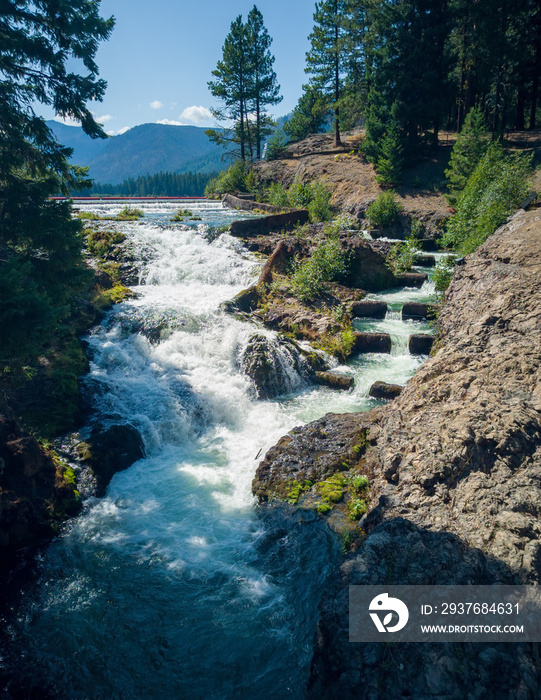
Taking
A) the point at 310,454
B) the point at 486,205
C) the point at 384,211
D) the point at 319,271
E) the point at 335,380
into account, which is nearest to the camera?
the point at 310,454

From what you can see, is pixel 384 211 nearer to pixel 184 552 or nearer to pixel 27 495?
pixel 184 552

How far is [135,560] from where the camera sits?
22.9ft

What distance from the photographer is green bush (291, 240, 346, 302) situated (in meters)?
16.2

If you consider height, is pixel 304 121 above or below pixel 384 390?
above

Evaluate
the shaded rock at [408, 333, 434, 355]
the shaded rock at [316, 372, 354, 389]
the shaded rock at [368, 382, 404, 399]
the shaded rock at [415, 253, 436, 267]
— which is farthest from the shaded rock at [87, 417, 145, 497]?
the shaded rock at [415, 253, 436, 267]

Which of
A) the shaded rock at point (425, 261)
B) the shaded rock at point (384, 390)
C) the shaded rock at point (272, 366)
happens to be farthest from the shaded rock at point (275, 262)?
the shaded rock at point (425, 261)

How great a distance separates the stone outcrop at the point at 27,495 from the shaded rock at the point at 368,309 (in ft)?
38.3

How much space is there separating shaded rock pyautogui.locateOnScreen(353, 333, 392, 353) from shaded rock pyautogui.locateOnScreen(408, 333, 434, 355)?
0.76 metres

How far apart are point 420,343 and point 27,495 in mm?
11601

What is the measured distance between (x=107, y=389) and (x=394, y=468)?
8337mm

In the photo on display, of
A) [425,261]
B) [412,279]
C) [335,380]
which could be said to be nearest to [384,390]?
[335,380]

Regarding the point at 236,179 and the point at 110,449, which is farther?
the point at 236,179

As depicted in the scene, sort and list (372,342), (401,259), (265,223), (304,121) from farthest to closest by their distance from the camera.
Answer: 1. (304,121)
2. (265,223)
3. (401,259)
4. (372,342)

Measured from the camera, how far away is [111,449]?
9531 millimetres
